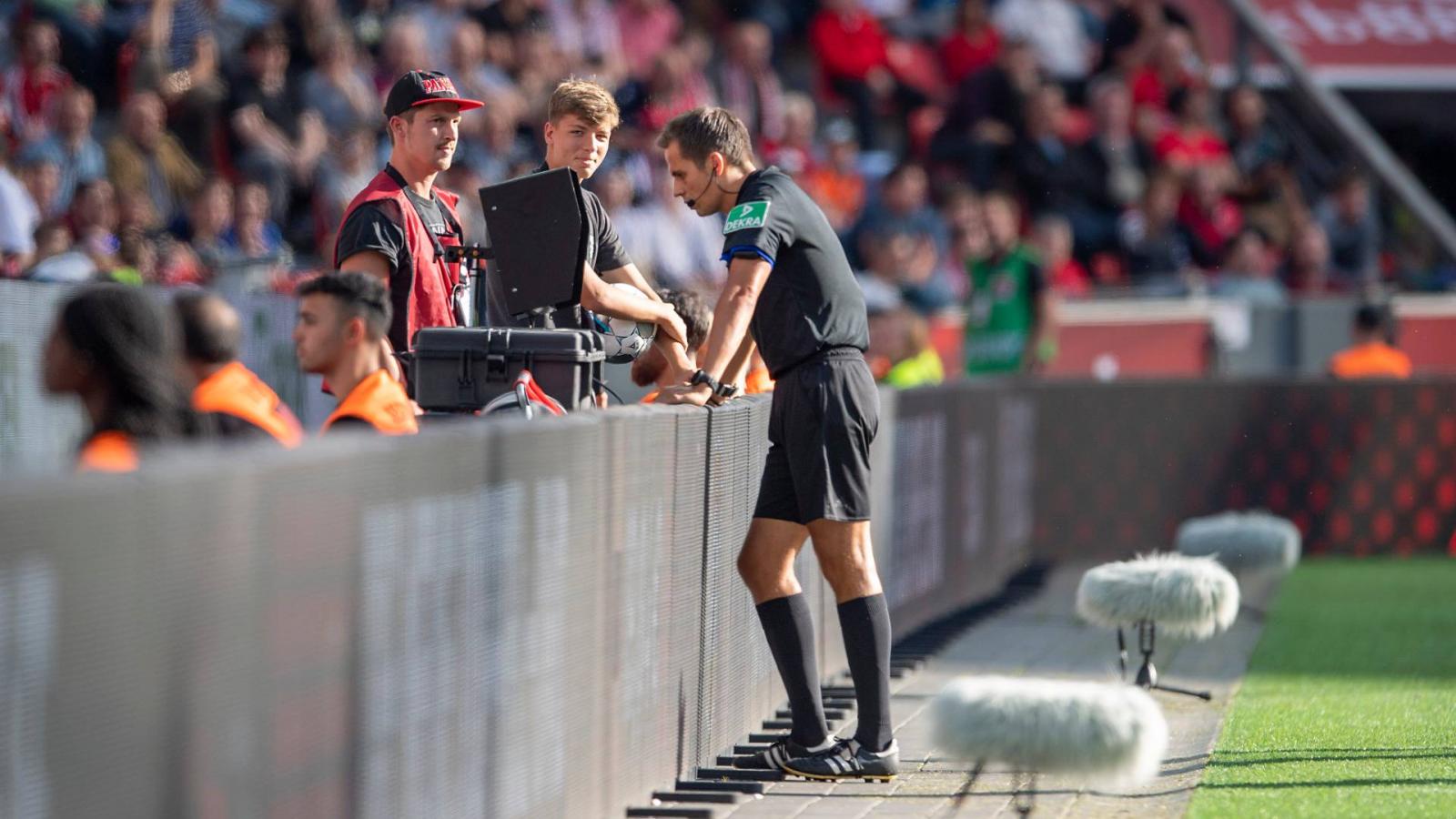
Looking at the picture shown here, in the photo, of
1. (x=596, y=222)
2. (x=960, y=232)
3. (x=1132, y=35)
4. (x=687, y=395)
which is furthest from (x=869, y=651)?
(x=1132, y=35)

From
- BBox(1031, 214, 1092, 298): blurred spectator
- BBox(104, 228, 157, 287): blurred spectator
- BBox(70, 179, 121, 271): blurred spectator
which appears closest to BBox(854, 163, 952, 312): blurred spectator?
BBox(1031, 214, 1092, 298): blurred spectator

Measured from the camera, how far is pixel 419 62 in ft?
50.2

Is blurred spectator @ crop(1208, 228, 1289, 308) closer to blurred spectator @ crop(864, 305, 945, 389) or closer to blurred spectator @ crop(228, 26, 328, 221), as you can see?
blurred spectator @ crop(864, 305, 945, 389)

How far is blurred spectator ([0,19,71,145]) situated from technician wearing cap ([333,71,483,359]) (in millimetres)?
7227

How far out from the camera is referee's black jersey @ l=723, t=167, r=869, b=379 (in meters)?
6.36

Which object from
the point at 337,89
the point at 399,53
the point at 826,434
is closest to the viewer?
the point at 826,434

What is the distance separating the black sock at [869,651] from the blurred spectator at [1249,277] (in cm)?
1082

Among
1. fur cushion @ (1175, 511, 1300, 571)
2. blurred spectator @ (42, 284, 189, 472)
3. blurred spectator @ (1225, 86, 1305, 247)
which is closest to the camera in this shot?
blurred spectator @ (42, 284, 189, 472)

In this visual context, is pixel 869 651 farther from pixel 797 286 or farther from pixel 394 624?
pixel 394 624

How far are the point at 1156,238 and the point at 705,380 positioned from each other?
12030 mm

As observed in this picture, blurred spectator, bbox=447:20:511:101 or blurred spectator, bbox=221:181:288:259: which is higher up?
blurred spectator, bbox=447:20:511:101

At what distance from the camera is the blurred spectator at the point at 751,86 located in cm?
1761

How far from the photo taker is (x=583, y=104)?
7.00 m

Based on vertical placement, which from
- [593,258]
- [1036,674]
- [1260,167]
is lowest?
[1036,674]
